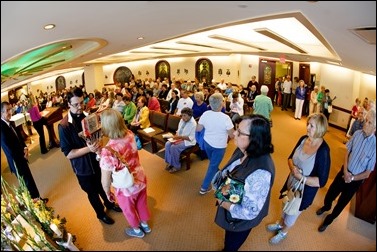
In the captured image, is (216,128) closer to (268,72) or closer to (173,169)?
(173,169)

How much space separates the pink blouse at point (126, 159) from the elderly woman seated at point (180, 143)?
1.44m

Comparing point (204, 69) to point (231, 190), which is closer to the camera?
point (231, 190)

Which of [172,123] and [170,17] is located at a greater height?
[170,17]

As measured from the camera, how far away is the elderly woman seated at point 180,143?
3475mm

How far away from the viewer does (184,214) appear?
239 centimetres

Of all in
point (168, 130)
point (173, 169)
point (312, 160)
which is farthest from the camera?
point (168, 130)

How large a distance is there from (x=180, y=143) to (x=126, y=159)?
1705mm

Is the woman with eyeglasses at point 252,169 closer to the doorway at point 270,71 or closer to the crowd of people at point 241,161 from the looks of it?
the crowd of people at point 241,161

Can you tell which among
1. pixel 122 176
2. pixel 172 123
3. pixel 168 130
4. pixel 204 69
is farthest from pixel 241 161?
pixel 204 69

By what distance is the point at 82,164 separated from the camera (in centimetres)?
207

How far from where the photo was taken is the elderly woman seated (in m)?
3.47

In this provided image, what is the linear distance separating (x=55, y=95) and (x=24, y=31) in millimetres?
1467

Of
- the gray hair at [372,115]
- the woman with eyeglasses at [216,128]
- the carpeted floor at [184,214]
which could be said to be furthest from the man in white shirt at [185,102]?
the gray hair at [372,115]

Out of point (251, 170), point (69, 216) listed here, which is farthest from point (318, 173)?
point (69, 216)
